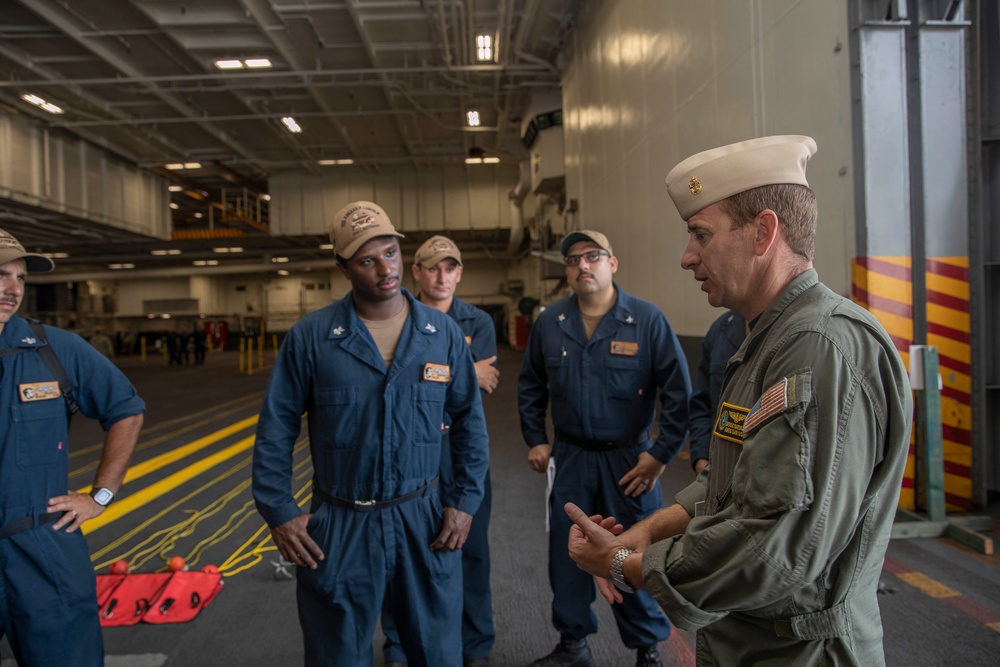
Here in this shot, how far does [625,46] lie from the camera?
910cm

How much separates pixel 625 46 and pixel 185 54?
9561 mm

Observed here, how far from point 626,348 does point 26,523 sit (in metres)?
2.58

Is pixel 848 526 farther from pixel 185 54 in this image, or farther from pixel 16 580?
pixel 185 54

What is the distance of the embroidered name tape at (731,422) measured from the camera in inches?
49.4

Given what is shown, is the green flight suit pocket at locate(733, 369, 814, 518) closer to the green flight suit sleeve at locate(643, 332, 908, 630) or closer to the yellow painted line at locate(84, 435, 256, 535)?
the green flight suit sleeve at locate(643, 332, 908, 630)

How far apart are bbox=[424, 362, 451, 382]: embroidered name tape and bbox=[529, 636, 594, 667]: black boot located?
1456 millimetres

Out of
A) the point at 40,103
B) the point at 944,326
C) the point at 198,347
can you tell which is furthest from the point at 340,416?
the point at 198,347

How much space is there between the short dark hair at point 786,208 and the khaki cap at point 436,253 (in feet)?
8.23

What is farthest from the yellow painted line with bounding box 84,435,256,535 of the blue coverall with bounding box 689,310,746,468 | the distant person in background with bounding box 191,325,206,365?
the distant person in background with bounding box 191,325,206,365

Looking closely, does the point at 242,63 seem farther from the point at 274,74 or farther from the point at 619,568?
the point at 619,568

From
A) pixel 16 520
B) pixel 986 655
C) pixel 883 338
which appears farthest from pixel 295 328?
pixel 986 655

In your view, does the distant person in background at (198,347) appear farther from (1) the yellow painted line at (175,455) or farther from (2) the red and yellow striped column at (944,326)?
(2) the red and yellow striped column at (944,326)

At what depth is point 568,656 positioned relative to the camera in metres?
2.86

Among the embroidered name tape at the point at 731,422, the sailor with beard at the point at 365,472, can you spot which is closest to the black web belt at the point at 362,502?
the sailor with beard at the point at 365,472
